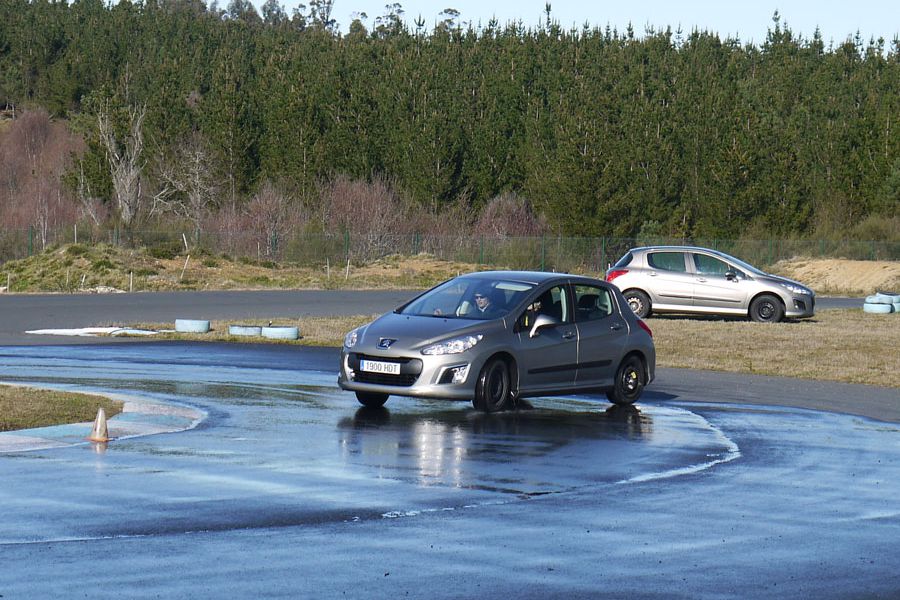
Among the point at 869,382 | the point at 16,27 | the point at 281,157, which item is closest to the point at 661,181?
the point at 281,157

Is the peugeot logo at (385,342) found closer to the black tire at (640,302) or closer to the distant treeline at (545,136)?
the black tire at (640,302)

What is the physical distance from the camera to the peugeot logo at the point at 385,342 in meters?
15.7

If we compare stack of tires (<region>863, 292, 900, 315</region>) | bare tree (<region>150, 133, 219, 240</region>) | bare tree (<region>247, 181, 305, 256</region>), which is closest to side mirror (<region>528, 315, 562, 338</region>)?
stack of tires (<region>863, 292, 900, 315</region>)

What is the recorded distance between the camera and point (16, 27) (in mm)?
151000

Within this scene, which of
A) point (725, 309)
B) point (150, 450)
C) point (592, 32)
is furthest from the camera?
point (592, 32)

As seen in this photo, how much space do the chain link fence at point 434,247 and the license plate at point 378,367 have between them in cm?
4480

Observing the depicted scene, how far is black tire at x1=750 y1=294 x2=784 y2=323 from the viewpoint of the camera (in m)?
32.2

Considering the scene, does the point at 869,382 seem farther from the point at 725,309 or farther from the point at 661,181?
the point at 661,181

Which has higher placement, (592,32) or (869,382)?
(592,32)

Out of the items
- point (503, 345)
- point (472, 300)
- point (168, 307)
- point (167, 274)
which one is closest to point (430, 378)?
point (503, 345)

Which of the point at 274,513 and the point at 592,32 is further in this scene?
the point at 592,32

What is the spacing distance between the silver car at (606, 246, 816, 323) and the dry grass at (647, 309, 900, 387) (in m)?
0.36

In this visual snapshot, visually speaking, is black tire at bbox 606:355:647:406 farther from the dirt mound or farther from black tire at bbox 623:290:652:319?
the dirt mound

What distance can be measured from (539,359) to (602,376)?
125 centimetres
